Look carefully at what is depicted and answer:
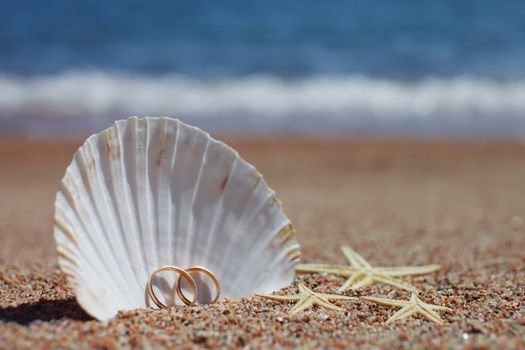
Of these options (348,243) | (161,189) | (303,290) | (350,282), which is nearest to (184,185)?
(161,189)

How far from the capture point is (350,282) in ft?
8.38

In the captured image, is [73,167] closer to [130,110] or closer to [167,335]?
[167,335]

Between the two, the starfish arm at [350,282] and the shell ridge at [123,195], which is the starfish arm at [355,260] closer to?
the starfish arm at [350,282]

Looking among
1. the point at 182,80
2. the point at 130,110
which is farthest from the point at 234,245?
the point at 182,80

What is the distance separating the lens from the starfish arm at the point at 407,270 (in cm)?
276

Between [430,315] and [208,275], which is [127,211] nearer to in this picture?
[208,275]

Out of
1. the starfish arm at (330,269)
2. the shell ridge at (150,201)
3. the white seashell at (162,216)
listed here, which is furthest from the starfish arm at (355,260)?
the shell ridge at (150,201)

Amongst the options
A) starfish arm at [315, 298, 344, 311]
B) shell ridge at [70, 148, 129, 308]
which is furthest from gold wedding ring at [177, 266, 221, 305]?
starfish arm at [315, 298, 344, 311]

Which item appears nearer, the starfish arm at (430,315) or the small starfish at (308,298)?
the starfish arm at (430,315)

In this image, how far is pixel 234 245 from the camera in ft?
7.59

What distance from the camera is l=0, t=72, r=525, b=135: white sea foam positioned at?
7.66m

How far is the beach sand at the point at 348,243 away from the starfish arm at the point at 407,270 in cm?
5

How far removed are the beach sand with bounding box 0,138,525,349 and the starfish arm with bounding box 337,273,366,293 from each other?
0.19 ft

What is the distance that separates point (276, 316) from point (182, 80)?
7963mm
